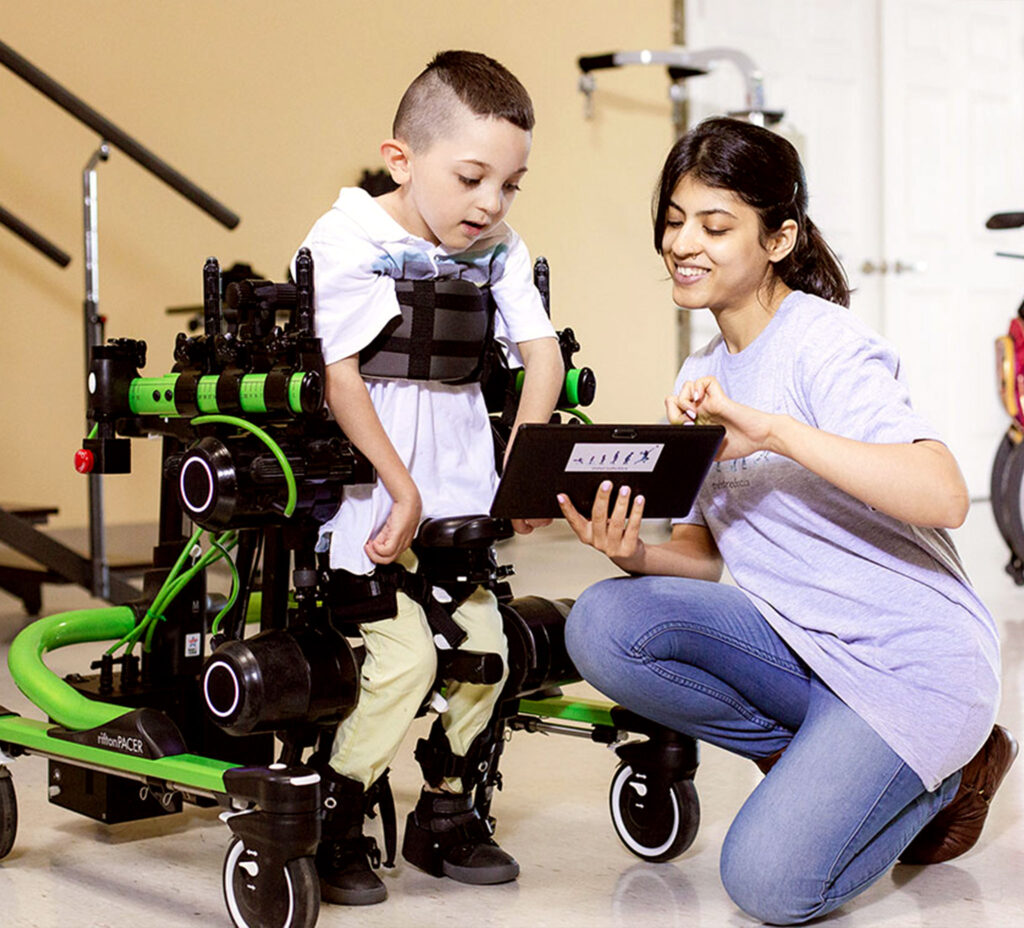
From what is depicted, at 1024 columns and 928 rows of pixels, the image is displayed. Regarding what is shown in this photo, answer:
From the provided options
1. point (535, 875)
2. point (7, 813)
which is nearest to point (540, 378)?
point (535, 875)

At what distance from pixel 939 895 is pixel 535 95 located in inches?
168

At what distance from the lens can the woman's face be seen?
1.54 meters

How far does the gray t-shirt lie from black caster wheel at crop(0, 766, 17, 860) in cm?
92

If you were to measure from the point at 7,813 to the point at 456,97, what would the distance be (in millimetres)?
1015

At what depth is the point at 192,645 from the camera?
1821 mm

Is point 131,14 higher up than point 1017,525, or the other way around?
point 131,14

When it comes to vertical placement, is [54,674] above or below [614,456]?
below

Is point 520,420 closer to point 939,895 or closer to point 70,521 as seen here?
point 939,895

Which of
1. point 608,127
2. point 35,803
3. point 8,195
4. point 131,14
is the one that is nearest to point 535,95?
point 608,127

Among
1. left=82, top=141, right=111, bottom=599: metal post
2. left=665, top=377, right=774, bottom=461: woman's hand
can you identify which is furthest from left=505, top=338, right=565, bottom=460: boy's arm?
left=82, top=141, right=111, bottom=599: metal post

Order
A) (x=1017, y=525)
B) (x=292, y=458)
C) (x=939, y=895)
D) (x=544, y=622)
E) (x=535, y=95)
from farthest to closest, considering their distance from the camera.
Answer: (x=535, y=95) < (x=1017, y=525) < (x=544, y=622) < (x=939, y=895) < (x=292, y=458)

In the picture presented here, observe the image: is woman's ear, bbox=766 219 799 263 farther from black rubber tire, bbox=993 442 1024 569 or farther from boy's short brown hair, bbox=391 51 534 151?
black rubber tire, bbox=993 442 1024 569

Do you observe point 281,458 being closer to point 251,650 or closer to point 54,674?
point 251,650

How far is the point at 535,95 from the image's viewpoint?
A: 539 centimetres
